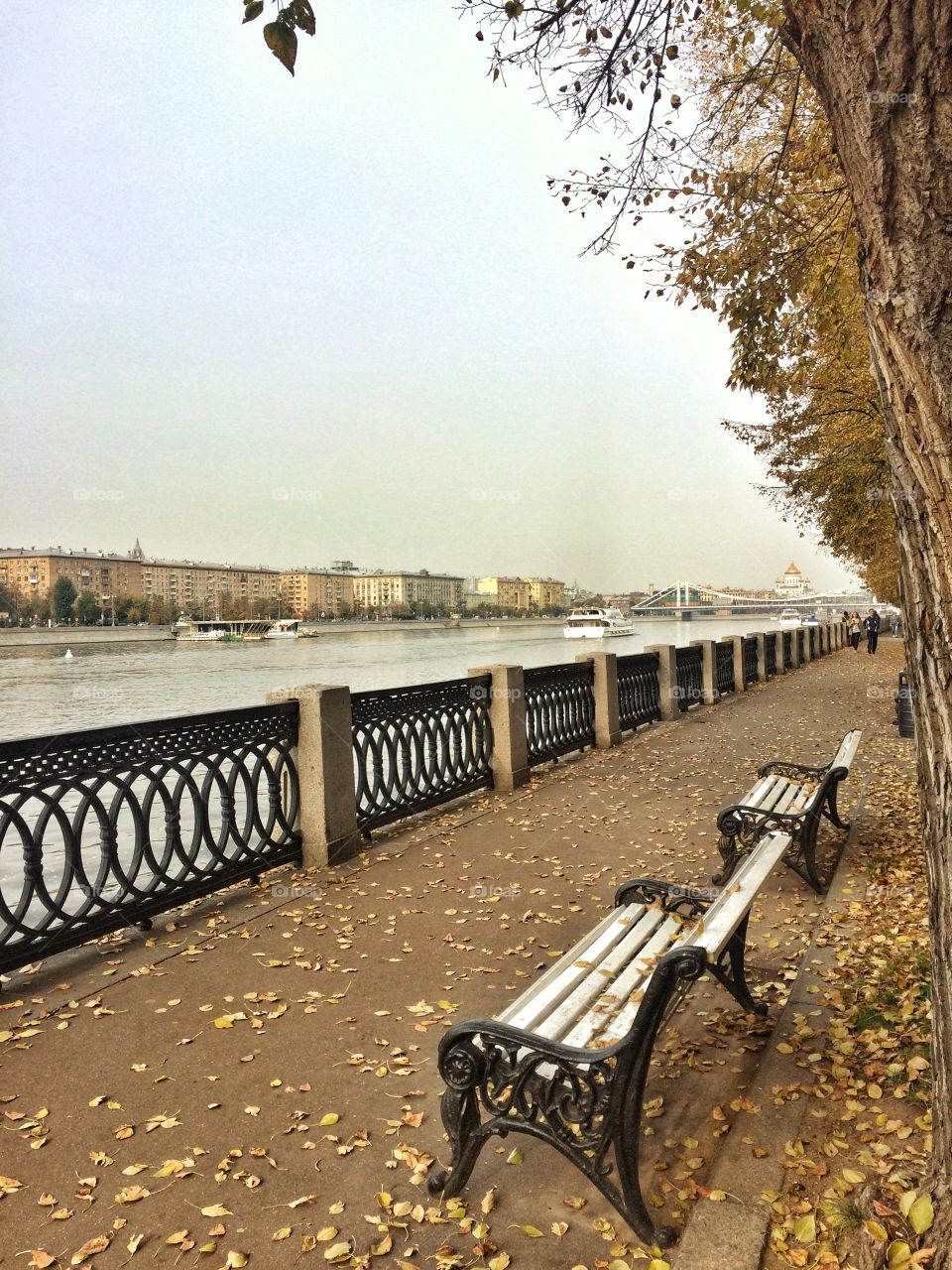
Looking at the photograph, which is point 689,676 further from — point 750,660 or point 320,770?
point 320,770

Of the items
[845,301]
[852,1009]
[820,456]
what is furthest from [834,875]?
[820,456]

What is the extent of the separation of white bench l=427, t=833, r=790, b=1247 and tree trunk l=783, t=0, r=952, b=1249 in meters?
0.82

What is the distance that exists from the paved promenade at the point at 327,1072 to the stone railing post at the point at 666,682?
8.20m

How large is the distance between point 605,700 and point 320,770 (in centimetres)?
662

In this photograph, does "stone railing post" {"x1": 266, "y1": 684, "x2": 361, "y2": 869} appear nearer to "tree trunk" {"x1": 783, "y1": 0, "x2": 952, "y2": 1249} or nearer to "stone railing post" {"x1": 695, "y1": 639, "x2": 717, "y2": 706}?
"tree trunk" {"x1": 783, "y1": 0, "x2": 952, "y2": 1249}

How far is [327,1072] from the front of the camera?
3520 mm

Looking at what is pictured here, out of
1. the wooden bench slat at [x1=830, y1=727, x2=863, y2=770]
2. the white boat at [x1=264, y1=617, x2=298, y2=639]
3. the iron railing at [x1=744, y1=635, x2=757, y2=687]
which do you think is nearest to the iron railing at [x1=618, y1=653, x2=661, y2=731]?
the wooden bench slat at [x1=830, y1=727, x2=863, y2=770]

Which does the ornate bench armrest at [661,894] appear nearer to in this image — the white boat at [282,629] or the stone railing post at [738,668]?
the stone railing post at [738,668]

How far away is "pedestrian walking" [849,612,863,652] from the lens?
4139 cm

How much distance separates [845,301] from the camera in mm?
8344

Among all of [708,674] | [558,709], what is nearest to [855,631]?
[708,674]

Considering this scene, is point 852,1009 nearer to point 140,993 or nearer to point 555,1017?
point 555,1017

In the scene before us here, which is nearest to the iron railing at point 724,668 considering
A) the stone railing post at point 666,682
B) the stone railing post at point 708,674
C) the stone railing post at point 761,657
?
the stone railing post at point 708,674

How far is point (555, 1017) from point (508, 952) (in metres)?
2.00
